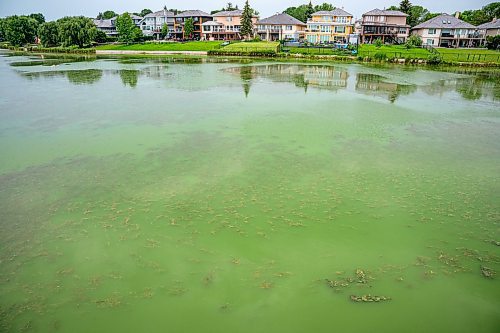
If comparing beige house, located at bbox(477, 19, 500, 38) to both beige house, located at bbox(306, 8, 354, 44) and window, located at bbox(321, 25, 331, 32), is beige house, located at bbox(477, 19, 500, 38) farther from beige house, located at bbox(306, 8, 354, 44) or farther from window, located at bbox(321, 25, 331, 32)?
window, located at bbox(321, 25, 331, 32)

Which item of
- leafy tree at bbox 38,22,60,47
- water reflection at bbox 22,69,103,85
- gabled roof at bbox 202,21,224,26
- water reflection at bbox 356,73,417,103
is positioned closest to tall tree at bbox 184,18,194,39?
gabled roof at bbox 202,21,224,26

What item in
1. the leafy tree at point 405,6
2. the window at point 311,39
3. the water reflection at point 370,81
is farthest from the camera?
the leafy tree at point 405,6

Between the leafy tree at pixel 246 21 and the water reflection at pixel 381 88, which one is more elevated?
the leafy tree at pixel 246 21

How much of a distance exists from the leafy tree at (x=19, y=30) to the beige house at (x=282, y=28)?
141 feet

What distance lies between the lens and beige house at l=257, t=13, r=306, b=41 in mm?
61062

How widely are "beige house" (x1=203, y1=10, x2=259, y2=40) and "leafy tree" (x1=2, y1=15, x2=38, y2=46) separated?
32.7 metres

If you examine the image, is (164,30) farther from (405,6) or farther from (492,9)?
(492,9)

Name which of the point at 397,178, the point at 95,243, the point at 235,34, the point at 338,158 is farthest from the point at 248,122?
the point at 235,34

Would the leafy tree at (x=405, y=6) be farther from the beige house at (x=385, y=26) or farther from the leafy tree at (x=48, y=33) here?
the leafy tree at (x=48, y=33)

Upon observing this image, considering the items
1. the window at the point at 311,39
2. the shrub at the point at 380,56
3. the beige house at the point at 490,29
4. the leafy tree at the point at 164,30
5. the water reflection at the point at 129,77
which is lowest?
the water reflection at the point at 129,77

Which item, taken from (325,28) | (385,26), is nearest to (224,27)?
(325,28)

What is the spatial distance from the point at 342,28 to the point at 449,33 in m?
15.4

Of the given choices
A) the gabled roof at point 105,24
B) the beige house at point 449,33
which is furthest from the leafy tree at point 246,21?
the gabled roof at point 105,24

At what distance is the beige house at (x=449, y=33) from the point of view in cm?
5172
